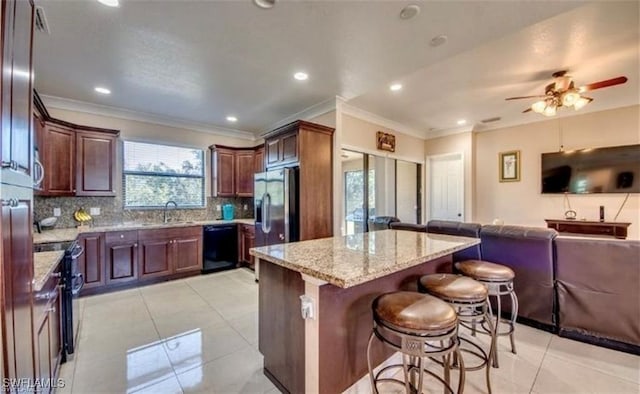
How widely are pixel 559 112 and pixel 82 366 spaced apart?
7132 mm

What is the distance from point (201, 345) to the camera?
2457 millimetres

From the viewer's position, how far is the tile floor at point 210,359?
1902 mm

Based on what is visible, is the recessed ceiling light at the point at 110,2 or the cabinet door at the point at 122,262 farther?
the cabinet door at the point at 122,262

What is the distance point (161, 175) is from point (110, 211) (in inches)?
37.0

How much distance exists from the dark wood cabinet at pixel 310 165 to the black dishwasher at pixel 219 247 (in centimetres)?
164

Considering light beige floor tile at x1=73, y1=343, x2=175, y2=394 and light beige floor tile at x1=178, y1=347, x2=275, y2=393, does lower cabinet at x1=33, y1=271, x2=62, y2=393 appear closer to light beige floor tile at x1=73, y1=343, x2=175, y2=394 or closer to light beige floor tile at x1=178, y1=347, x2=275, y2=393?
light beige floor tile at x1=73, y1=343, x2=175, y2=394

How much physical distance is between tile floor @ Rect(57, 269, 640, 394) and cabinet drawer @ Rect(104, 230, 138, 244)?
36.0 inches

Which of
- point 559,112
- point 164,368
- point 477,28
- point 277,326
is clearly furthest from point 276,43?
point 559,112

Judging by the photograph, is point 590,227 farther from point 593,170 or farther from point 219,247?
point 219,247

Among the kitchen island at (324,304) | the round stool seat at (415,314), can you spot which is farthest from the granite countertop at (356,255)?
the round stool seat at (415,314)

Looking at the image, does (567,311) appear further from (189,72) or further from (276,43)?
(189,72)

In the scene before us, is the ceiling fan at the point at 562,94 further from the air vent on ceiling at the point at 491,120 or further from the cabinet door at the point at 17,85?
the cabinet door at the point at 17,85

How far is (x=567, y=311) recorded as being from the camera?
2.48m

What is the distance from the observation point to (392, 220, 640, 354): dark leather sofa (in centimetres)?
224
